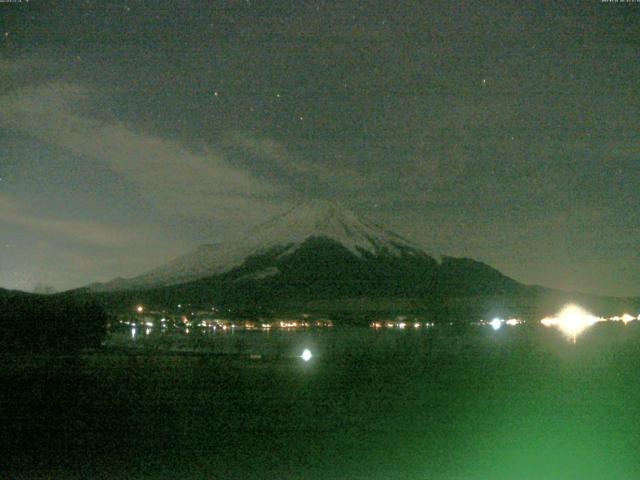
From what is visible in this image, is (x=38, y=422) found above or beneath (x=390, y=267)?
beneath

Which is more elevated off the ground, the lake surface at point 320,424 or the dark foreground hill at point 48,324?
the dark foreground hill at point 48,324

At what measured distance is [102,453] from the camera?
409 inches

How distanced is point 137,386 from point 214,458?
22.1ft

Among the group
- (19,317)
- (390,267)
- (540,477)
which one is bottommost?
(540,477)

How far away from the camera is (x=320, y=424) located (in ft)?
40.3

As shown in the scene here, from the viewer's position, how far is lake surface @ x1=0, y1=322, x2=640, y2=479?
381 inches

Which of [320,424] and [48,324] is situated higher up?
[48,324]

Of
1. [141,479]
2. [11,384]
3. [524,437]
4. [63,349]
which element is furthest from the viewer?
[63,349]

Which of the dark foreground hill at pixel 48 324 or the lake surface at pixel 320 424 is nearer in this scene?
the lake surface at pixel 320 424

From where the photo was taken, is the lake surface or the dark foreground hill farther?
the dark foreground hill

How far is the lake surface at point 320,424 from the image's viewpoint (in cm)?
969

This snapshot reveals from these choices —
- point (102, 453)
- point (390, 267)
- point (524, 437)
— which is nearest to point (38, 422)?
point (102, 453)

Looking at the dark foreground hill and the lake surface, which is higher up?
the dark foreground hill

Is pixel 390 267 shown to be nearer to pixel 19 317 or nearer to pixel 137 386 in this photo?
pixel 19 317
